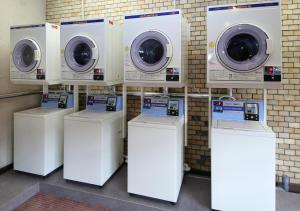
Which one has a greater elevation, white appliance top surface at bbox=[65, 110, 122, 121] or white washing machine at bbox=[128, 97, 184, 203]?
white appliance top surface at bbox=[65, 110, 122, 121]

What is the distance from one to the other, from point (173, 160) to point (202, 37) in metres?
1.73

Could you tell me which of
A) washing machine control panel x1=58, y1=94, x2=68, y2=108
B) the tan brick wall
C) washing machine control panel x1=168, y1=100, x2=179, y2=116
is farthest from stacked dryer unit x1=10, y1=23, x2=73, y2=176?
washing machine control panel x1=168, y1=100, x2=179, y2=116

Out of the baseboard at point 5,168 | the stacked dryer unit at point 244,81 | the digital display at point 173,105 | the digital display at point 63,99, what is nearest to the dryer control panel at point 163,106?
the digital display at point 173,105

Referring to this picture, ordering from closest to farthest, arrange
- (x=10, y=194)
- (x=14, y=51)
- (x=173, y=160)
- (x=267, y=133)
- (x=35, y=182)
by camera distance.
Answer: (x=267, y=133), (x=173, y=160), (x=10, y=194), (x=35, y=182), (x=14, y=51)

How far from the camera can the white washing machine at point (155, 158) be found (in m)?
2.43

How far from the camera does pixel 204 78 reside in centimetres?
315

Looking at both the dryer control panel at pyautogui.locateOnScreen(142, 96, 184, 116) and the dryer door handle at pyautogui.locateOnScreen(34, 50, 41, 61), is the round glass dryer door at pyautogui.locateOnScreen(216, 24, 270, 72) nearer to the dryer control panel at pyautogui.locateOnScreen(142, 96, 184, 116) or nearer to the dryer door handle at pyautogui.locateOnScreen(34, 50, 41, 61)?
the dryer control panel at pyautogui.locateOnScreen(142, 96, 184, 116)

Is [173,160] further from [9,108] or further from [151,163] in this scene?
[9,108]

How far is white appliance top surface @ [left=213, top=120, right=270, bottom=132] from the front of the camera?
89.0 inches

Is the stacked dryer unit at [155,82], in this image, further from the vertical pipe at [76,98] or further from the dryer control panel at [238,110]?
the vertical pipe at [76,98]

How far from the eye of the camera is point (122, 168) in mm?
3377

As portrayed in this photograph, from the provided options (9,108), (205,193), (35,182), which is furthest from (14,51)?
(205,193)

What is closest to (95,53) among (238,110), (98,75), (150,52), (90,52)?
(90,52)

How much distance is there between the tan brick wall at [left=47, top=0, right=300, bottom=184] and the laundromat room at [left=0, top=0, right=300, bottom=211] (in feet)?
0.05
